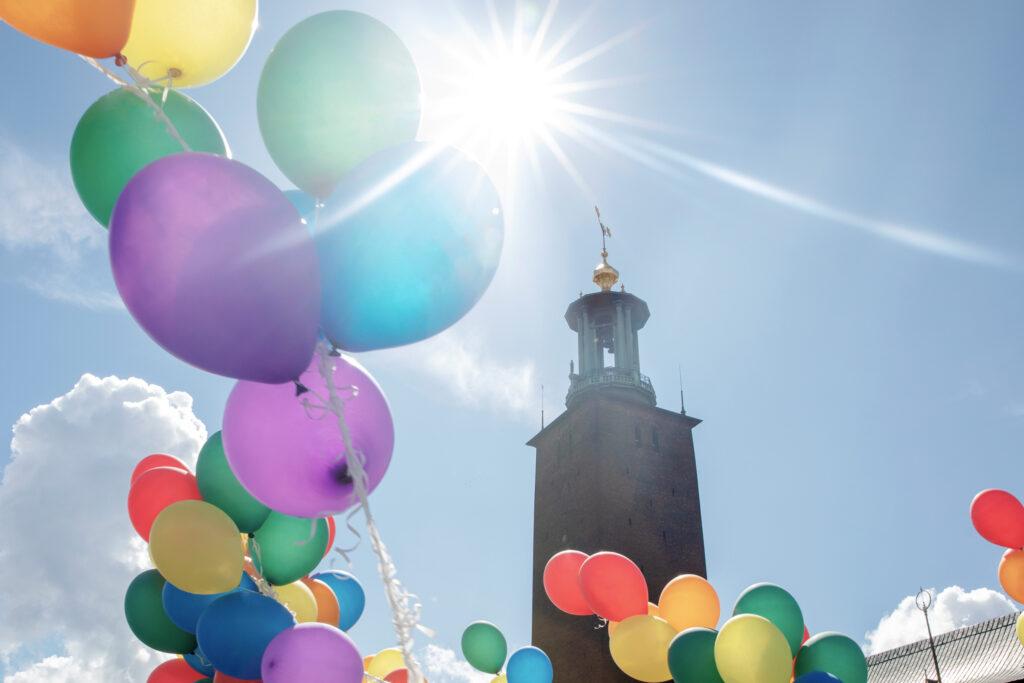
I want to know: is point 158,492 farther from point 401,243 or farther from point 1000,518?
point 1000,518

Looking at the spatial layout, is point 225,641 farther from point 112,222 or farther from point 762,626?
point 762,626

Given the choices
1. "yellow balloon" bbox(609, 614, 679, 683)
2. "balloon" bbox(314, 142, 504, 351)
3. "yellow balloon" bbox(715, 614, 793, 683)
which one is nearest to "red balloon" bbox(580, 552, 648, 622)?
"yellow balloon" bbox(609, 614, 679, 683)

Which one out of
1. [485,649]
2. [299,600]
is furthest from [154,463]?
[485,649]

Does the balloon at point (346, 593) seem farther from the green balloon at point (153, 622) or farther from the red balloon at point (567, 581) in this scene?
the red balloon at point (567, 581)

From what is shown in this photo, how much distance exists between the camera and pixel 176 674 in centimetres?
418

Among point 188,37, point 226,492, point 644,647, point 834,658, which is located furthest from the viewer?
point 644,647

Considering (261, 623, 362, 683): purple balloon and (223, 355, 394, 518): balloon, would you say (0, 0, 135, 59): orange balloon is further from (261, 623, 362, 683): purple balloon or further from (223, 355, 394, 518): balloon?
(261, 623, 362, 683): purple balloon

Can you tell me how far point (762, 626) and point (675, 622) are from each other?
122cm

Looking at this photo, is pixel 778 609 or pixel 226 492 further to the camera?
pixel 778 609

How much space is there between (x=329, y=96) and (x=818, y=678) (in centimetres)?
419

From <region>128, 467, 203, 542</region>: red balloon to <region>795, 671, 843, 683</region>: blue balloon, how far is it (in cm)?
364

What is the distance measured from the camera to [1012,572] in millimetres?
6172

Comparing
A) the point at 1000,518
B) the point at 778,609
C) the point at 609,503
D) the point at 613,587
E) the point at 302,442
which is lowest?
the point at 302,442

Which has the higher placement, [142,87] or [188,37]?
[188,37]
